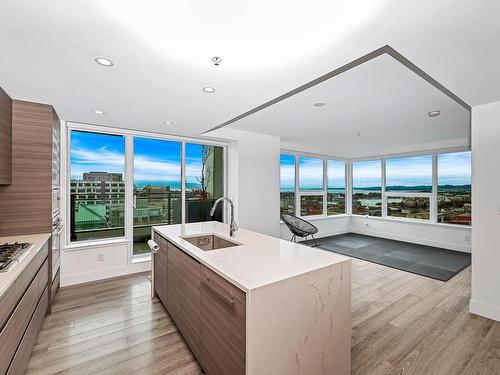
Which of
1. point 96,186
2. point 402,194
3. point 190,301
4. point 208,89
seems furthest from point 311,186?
point 190,301

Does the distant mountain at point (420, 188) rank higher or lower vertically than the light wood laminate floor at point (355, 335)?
higher

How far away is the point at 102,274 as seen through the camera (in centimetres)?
352

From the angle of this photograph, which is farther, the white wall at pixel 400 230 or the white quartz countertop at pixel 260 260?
the white wall at pixel 400 230

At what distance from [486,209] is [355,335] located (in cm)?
189

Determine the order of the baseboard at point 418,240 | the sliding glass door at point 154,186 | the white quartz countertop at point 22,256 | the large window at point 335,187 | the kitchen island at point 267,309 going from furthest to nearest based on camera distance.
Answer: the large window at point 335,187 → the baseboard at point 418,240 → the sliding glass door at point 154,186 → the white quartz countertop at point 22,256 → the kitchen island at point 267,309

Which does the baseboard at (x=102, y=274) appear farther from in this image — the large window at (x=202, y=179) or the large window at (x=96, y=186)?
the large window at (x=202, y=179)

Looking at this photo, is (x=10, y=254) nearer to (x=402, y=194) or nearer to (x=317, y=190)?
(x=317, y=190)

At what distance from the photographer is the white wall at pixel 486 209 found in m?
2.42

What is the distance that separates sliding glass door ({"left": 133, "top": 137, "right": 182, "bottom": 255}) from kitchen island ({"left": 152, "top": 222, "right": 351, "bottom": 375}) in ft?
7.97

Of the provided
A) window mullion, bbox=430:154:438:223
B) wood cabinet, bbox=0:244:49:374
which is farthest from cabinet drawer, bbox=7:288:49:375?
window mullion, bbox=430:154:438:223

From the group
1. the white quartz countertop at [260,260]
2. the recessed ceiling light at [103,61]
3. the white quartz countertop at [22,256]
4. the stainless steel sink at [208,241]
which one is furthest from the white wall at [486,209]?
the white quartz countertop at [22,256]

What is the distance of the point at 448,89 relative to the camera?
2.12m

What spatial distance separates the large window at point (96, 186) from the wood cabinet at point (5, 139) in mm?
1145

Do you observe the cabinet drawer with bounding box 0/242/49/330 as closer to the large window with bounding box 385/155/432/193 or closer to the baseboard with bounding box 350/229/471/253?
the baseboard with bounding box 350/229/471/253
